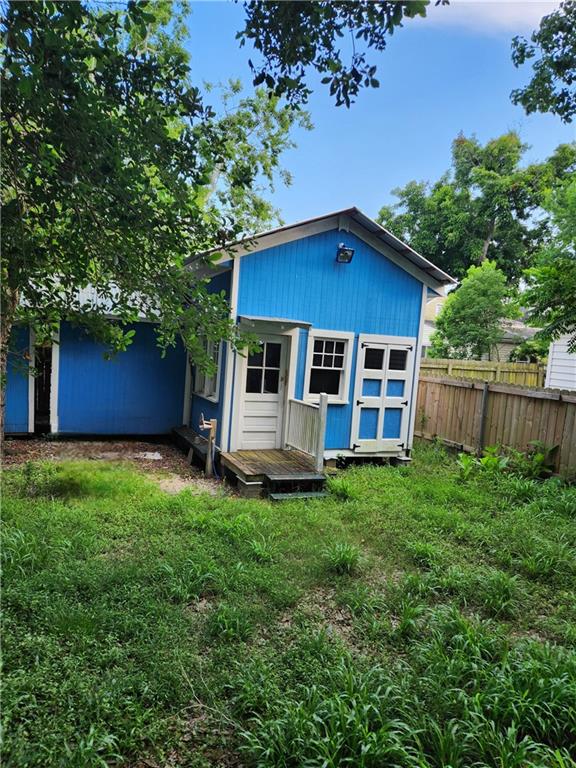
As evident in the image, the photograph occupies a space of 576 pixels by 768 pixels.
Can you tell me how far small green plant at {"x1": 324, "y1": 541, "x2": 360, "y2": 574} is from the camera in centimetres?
397

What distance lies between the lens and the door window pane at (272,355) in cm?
723

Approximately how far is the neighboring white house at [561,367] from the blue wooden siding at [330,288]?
18.3 ft

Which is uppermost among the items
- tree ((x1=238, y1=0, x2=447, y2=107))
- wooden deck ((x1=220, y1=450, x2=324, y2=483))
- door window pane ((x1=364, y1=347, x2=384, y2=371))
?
tree ((x1=238, y1=0, x2=447, y2=107))

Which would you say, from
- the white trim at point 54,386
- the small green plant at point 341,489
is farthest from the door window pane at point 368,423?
the white trim at point 54,386

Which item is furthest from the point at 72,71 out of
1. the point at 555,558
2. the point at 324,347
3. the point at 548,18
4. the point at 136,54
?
the point at 324,347

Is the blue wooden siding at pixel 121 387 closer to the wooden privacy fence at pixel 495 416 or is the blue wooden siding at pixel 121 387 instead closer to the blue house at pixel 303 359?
the blue house at pixel 303 359

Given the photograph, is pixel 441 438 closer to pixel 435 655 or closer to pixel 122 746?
pixel 435 655

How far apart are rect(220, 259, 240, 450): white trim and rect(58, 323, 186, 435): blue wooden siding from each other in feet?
6.72

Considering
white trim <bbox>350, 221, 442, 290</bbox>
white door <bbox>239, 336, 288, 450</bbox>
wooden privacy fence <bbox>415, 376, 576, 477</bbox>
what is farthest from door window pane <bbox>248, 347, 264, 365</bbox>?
wooden privacy fence <bbox>415, 376, 576, 477</bbox>

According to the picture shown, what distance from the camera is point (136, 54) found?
250cm

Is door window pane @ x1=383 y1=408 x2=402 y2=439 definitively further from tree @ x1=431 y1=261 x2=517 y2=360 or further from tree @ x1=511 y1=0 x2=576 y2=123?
tree @ x1=431 y1=261 x2=517 y2=360

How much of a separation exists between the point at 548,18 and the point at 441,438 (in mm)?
6961

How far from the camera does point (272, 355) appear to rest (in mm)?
7266

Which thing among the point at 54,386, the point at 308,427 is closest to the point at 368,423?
the point at 308,427
